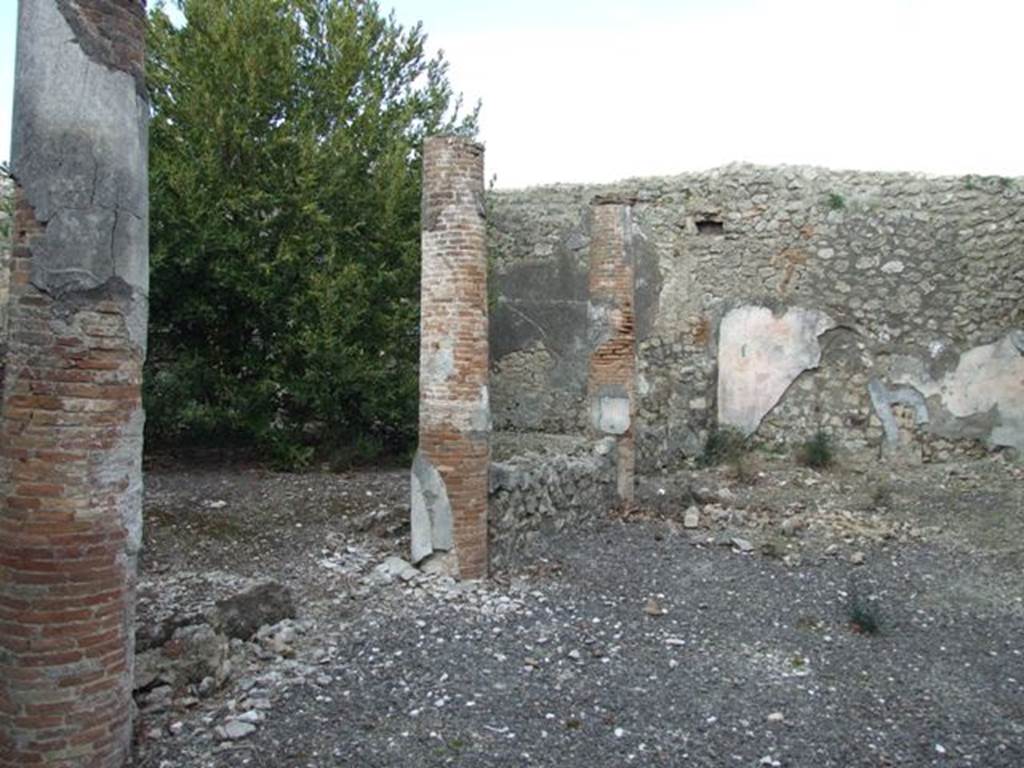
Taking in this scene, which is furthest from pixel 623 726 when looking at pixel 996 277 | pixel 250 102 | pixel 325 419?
pixel 996 277

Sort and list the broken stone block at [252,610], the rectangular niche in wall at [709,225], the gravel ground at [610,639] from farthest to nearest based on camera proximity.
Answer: the rectangular niche in wall at [709,225]
the broken stone block at [252,610]
the gravel ground at [610,639]

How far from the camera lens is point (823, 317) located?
1226 cm

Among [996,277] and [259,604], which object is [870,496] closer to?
[996,277]

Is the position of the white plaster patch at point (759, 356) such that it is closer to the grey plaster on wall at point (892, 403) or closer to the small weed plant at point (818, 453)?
the small weed plant at point (818, 453)

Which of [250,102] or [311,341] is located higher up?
[250,102]

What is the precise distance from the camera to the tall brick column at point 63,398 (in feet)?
11.3

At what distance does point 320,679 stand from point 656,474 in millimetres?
8265

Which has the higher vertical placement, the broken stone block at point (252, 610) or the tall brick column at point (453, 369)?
the tall brick column at point (453, 369)

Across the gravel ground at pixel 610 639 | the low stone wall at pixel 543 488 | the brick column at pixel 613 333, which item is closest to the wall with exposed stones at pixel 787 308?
the brick column at pixel 613 333

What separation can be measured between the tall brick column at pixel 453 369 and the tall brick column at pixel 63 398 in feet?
10.3

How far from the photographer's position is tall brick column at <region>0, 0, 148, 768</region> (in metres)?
3.44

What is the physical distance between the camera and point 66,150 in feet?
11.3

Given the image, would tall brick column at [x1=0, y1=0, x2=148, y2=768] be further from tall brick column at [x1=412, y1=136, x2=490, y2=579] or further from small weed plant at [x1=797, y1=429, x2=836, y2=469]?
small weed plant at [x1=797, y1=429, x2=836, y2=469]

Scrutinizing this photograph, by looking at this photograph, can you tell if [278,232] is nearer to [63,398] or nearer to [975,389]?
[63,398]
